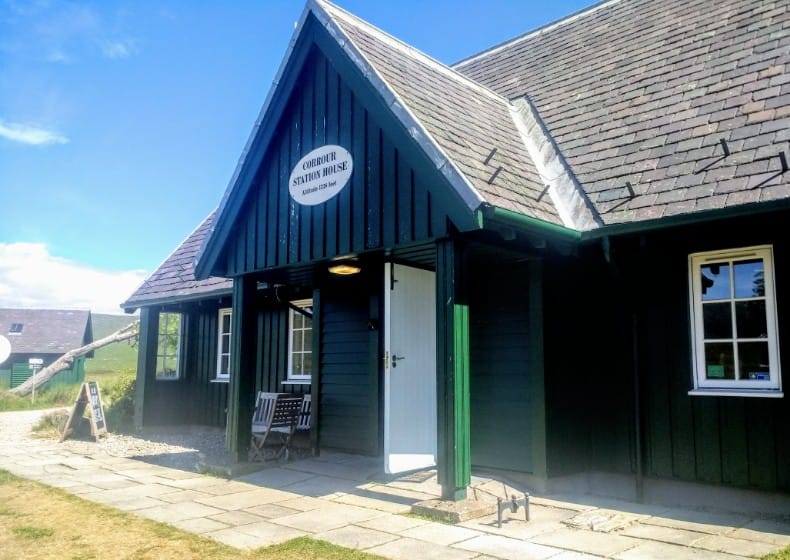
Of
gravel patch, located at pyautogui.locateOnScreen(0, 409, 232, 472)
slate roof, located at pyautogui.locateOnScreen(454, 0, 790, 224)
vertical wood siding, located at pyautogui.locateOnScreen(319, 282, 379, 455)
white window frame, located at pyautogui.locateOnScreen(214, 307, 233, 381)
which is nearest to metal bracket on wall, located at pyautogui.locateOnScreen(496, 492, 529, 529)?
slate roof, located at pyautogui.locateOnScreen(454, 0, 790, 224)

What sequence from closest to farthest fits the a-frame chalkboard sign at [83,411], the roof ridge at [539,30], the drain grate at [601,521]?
the drain grate at [601,521] < the roof ridge at [539,30] < the a-frame chalkboard sign at [83,411]

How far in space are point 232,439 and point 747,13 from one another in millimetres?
8770

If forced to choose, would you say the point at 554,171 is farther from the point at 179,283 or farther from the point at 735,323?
the point at 179,283

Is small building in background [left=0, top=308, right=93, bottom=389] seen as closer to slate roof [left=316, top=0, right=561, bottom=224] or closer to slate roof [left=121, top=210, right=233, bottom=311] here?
slate roof [left=121, top=210, right=233, bottom=311]

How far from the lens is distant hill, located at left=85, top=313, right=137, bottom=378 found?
61706 millimetres

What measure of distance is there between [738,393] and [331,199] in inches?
186

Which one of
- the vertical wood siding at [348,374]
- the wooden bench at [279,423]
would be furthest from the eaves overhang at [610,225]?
the wooden bench at [279,423]

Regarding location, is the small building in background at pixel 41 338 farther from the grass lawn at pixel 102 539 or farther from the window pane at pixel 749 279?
the window pane at pixel 749 279

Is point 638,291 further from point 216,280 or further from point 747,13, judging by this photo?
point 216,280

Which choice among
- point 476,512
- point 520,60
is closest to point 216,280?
point 520,60

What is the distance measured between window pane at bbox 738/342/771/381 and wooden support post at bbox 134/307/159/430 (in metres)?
11.1

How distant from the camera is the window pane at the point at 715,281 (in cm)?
638

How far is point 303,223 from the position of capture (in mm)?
7730

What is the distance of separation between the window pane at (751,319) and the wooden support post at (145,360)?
11071 millimetres
